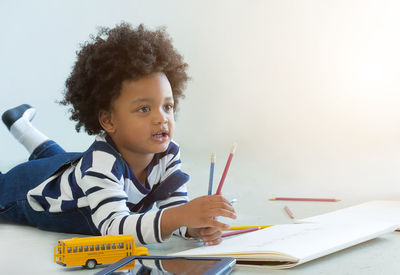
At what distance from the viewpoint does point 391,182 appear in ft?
5.65

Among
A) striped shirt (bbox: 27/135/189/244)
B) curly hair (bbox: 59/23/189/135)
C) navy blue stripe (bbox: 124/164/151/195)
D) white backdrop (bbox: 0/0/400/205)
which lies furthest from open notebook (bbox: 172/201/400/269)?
white backdrop (bbox: 0/0/400/205)

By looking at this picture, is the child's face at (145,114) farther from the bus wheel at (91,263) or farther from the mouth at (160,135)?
the bus wheel at (91,263)

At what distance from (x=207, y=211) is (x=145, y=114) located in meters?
0.28

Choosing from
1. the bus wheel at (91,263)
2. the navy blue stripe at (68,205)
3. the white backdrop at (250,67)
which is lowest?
the bus wheel at (91,263)

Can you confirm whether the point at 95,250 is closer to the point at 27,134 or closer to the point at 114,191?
the point at 114,191

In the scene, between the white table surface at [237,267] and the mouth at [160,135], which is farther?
the mouth at [160,135]

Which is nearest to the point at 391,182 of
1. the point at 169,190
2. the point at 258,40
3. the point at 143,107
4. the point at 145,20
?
the point at 169,190

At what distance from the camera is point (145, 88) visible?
41.7 inches

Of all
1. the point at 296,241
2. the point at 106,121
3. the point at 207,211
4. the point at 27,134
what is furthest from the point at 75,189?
the point at 27,134

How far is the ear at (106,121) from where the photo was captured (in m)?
1.11

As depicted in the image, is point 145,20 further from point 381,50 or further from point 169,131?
point 169,131

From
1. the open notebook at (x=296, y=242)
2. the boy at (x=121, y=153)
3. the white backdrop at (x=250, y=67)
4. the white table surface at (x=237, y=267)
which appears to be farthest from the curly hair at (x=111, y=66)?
the white backdrop at (x=250, y=67)

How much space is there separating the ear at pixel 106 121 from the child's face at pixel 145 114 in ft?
0.09

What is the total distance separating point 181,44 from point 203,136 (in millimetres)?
451
